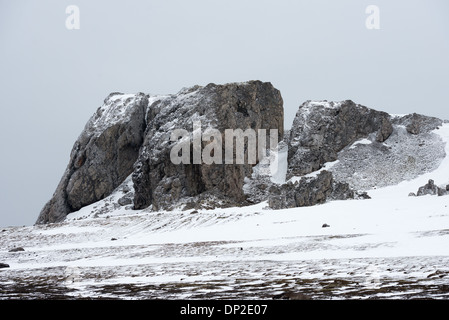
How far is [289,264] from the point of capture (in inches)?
422

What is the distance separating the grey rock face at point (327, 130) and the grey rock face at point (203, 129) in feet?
13.6

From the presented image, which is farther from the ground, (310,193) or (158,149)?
(158,149)

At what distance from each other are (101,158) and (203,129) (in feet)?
62.1

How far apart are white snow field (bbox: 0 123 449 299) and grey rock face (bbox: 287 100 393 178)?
3440 cm

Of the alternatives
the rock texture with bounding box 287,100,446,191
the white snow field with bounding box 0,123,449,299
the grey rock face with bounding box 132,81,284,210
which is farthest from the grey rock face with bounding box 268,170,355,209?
the rock texture with bounding box 287,100,446,191

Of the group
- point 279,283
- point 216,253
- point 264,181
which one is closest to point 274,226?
point 216,253

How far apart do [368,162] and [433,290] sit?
177ft

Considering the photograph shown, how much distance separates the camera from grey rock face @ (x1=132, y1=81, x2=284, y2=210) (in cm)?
5269

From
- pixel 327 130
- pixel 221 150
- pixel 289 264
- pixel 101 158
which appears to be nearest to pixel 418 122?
pixel 327 130

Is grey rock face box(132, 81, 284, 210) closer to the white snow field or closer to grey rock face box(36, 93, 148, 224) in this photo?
grey rock face box(36, 93, 148, 224)

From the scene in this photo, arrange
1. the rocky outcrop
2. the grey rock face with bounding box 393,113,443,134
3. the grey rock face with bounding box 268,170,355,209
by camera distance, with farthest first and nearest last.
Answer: the grey rock face with bounding box 393,113,443,134 → the rocky outcrop → the grey rock face with bounding box 268,170,355,209

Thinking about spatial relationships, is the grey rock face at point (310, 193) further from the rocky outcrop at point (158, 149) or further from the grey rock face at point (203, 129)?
the grey rock face at point (203, 129)

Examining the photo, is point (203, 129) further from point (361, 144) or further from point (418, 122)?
point (418, 122)
